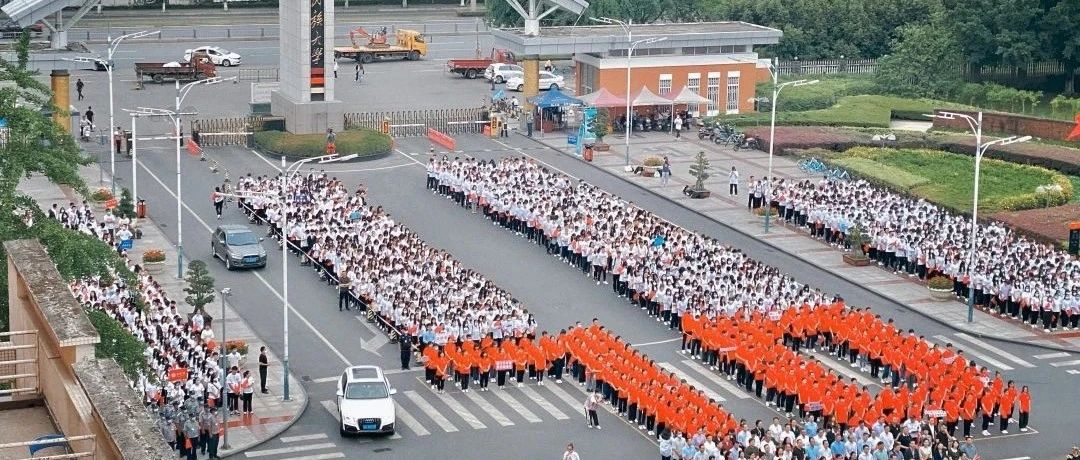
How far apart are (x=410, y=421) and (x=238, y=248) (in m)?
15.9

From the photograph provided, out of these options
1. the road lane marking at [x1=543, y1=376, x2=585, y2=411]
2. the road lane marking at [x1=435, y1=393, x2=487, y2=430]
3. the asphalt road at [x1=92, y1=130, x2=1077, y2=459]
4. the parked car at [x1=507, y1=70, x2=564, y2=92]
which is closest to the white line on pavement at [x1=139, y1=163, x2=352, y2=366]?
the asphalt road at [x1=92, y1=130, x2=1077, y2=459]

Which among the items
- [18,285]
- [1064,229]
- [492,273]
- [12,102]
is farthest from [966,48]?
[18,285]

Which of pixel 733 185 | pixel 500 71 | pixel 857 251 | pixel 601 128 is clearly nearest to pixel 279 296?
pixel 857 251

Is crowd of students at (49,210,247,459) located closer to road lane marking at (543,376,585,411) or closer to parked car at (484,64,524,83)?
road lane marking at (543,376,585,411)

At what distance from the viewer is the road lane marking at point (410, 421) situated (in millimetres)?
41656

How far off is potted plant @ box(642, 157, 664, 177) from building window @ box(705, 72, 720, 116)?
1371 cm

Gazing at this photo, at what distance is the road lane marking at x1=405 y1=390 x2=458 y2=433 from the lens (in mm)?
42031

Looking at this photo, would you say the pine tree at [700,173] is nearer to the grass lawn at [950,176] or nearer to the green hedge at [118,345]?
the grass lawn at [950,176]

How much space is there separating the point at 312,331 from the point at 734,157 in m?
30.4

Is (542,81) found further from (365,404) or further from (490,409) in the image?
(365,404)

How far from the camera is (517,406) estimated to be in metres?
43.7

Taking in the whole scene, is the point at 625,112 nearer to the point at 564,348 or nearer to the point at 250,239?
the point at 250,239

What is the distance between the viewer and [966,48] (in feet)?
299

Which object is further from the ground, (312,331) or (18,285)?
(18,285)
